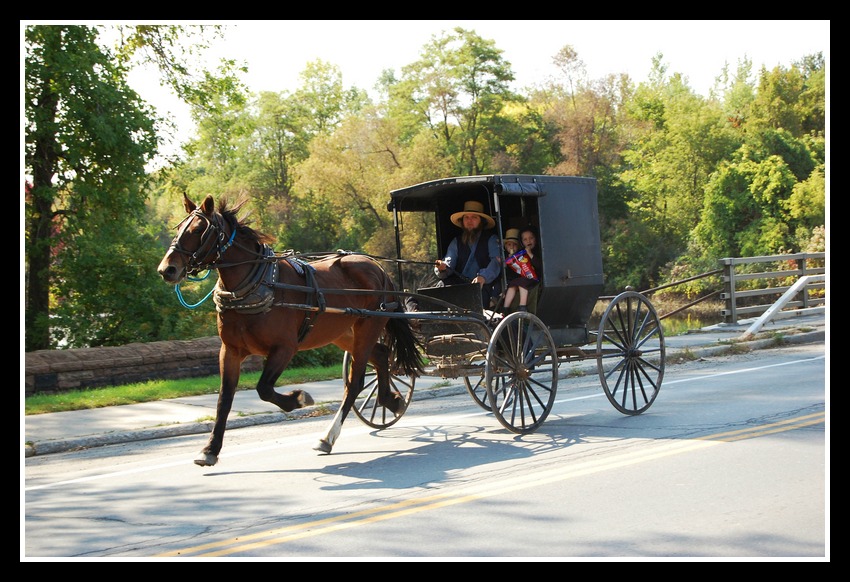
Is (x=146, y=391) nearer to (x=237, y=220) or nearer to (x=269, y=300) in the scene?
(x=237, y=220)

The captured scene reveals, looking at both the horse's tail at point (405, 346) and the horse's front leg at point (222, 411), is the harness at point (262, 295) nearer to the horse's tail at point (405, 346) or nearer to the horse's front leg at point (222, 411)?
the horse's front leg at point (222, 411)

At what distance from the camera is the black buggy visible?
995 centimetres

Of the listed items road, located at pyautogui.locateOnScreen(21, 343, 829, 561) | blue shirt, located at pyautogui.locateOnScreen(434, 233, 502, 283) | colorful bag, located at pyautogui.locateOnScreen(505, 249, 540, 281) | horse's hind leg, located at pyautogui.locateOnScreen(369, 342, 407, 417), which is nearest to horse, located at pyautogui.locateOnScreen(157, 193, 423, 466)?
horse's hind leg, located at pyautogui.locateOnScreen(369, 342, 407, 417)

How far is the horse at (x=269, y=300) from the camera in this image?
27.8ft

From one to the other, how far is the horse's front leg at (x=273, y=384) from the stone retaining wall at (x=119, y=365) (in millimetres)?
7036

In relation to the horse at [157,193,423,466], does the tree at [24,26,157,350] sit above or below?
above

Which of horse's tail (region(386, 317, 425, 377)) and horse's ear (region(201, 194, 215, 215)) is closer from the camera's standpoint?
horse's ear (region(201, 194, 215, 215))

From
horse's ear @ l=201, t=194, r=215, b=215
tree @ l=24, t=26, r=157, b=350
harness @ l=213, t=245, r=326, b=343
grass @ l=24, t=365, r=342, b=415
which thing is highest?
tree @ l=24, t=26, r=157, b=350

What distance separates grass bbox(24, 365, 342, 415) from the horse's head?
5.25 metres

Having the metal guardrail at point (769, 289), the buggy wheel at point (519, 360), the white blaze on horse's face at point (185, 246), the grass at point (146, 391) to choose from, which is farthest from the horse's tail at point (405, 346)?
the metal guardrail at point (769, 289)

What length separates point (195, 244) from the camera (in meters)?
8.39

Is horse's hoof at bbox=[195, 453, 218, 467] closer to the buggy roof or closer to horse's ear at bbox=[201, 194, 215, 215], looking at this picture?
horse's ear at bbox=[201, 194, 215, 215]

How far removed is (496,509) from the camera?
21.9 ft

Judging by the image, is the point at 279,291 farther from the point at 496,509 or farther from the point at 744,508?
the point at 744,508
